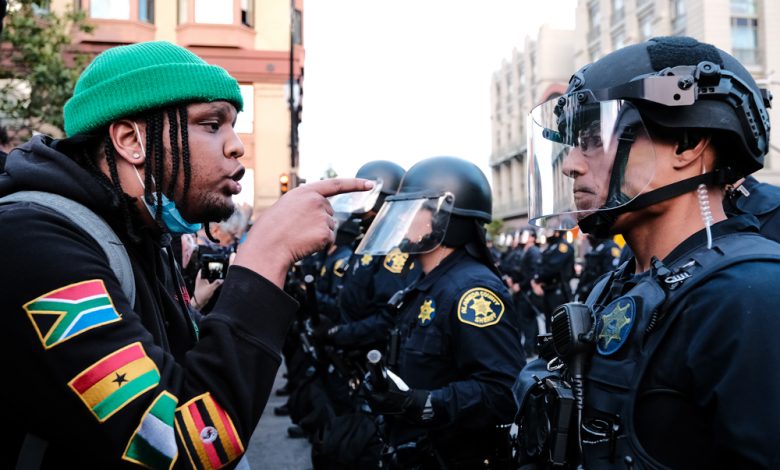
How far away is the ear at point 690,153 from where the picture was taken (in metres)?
1.90

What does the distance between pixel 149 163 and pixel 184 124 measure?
135 millimetres

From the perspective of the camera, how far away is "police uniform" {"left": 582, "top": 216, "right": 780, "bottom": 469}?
146 centimetres

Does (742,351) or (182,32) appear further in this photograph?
(182,32)

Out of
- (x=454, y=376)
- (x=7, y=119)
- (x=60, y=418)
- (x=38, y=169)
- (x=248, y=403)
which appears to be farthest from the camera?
(x=7, y=119)

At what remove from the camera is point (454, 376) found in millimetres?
3279

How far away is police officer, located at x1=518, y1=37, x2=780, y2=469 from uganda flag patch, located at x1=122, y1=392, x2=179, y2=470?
1.06 metres

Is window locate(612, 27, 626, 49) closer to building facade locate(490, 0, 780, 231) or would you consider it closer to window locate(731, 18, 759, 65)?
building facade locate(490, 0, 780, 231)

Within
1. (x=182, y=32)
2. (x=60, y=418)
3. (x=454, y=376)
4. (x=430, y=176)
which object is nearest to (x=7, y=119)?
(x=182, y=32)

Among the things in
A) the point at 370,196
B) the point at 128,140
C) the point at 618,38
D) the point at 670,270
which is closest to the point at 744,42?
the point at 618,38

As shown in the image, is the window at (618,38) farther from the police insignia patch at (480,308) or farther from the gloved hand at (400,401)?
the gloved hand at (400,401)

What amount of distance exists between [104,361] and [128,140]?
65 centimetres

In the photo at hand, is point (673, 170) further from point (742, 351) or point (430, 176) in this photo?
point (430, 176)

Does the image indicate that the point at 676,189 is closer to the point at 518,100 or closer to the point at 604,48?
the point at 604,48

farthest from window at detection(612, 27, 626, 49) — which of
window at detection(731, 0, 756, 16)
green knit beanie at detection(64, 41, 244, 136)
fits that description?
green knit beanie at detection(64, 41, 244, 136)
